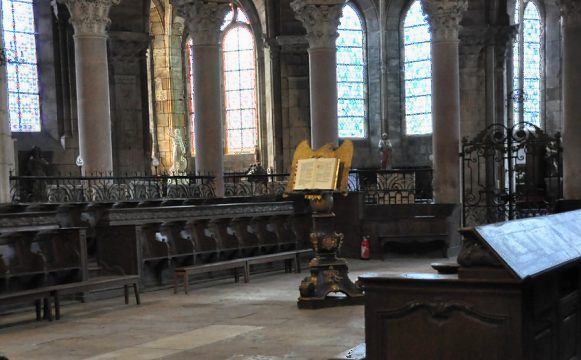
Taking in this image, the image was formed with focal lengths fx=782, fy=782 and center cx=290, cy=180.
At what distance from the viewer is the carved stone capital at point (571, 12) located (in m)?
18.2

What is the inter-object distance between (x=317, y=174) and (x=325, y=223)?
0.68 meters

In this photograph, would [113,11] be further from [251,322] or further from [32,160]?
[251,322]

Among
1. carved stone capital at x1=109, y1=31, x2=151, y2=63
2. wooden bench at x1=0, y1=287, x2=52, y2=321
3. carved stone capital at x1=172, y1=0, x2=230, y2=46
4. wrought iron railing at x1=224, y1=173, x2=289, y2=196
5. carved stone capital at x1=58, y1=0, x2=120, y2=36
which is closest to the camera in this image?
wooden bench at x1=0, y1=287, x2=52, y2=321

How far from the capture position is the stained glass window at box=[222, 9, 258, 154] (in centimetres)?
3181

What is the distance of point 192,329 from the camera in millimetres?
9156

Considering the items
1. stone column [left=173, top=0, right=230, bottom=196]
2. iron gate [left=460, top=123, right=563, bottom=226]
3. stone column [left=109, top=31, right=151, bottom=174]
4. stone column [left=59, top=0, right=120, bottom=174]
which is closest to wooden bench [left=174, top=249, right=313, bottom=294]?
stone column [left=173, top=0, right=230, bottom=196]

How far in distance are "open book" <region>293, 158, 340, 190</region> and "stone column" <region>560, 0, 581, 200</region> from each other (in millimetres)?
9527

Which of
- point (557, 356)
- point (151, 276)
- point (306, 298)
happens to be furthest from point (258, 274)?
point (557, 356)

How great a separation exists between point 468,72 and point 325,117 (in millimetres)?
9301

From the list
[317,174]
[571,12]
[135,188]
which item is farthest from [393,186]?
[317,174]

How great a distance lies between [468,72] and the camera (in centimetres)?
2722

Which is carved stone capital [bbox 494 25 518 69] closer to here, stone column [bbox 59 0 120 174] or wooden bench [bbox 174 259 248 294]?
stone column [bbox 59 0 120 174]

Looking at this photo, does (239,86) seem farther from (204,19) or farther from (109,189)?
(109,189)

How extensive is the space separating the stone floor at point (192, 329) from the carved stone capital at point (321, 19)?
8874 millimetres
